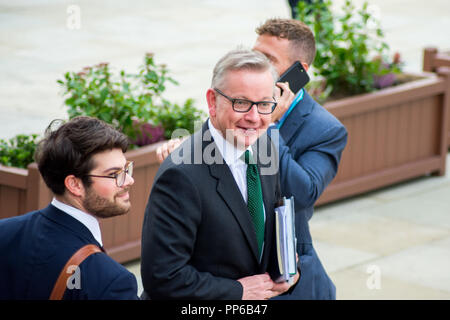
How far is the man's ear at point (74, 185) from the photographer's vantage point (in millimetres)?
3104

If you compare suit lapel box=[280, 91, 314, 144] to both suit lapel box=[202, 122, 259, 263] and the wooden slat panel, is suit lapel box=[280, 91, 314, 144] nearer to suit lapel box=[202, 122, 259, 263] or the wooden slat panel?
suit lapel box=[202, 122, 259, 263]

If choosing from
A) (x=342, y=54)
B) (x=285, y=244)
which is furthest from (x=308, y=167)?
(x=342, y=54)

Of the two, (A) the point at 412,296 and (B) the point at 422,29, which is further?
(B) the point at 422,29

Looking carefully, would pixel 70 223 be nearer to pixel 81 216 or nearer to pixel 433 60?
pixel 81 216

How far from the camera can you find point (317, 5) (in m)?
8.74

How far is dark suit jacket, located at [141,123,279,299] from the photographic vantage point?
2951 millimetres

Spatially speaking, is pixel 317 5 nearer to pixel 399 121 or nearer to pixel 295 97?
pixel 399 121

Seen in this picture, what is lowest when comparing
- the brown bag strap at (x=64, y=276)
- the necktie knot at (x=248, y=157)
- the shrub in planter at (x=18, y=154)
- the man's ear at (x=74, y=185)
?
the shrub in planter at (x=18, y=154)

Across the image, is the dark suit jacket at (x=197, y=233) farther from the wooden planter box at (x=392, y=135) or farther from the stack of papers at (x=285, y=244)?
the wooden planter box at (x=392, y=135)

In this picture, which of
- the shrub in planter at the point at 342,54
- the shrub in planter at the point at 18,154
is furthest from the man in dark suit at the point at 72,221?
the shrub in planter at the point at 342,54

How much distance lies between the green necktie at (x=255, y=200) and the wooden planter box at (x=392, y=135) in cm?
502

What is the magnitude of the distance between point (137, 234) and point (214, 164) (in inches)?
149
